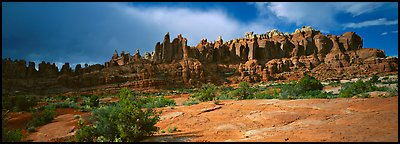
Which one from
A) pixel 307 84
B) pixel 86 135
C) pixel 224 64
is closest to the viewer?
pixel 86 135

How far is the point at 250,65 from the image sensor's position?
259 ft

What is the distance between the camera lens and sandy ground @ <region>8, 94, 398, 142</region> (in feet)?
24.5

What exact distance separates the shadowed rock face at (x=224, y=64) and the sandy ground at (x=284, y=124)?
160 feet

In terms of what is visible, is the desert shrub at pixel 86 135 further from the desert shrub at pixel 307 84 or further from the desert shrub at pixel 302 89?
the desert shrub at pixel 307 84

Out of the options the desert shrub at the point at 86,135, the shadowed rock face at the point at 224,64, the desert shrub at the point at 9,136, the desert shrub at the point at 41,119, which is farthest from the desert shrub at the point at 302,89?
the shadowed rock face at the point at 224,64

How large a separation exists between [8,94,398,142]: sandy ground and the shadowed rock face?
160 feet

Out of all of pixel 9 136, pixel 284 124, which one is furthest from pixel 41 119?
pixel 284 124

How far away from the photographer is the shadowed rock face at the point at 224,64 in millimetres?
64250

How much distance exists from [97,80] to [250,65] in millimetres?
42382

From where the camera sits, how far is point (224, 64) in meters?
83.1

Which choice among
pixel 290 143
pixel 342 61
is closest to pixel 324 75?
pixel 342 61

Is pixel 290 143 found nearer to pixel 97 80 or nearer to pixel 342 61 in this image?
pixel 97 80

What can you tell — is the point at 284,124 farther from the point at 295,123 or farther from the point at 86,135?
the point at 86,135

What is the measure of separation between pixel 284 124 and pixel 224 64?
7316cm
